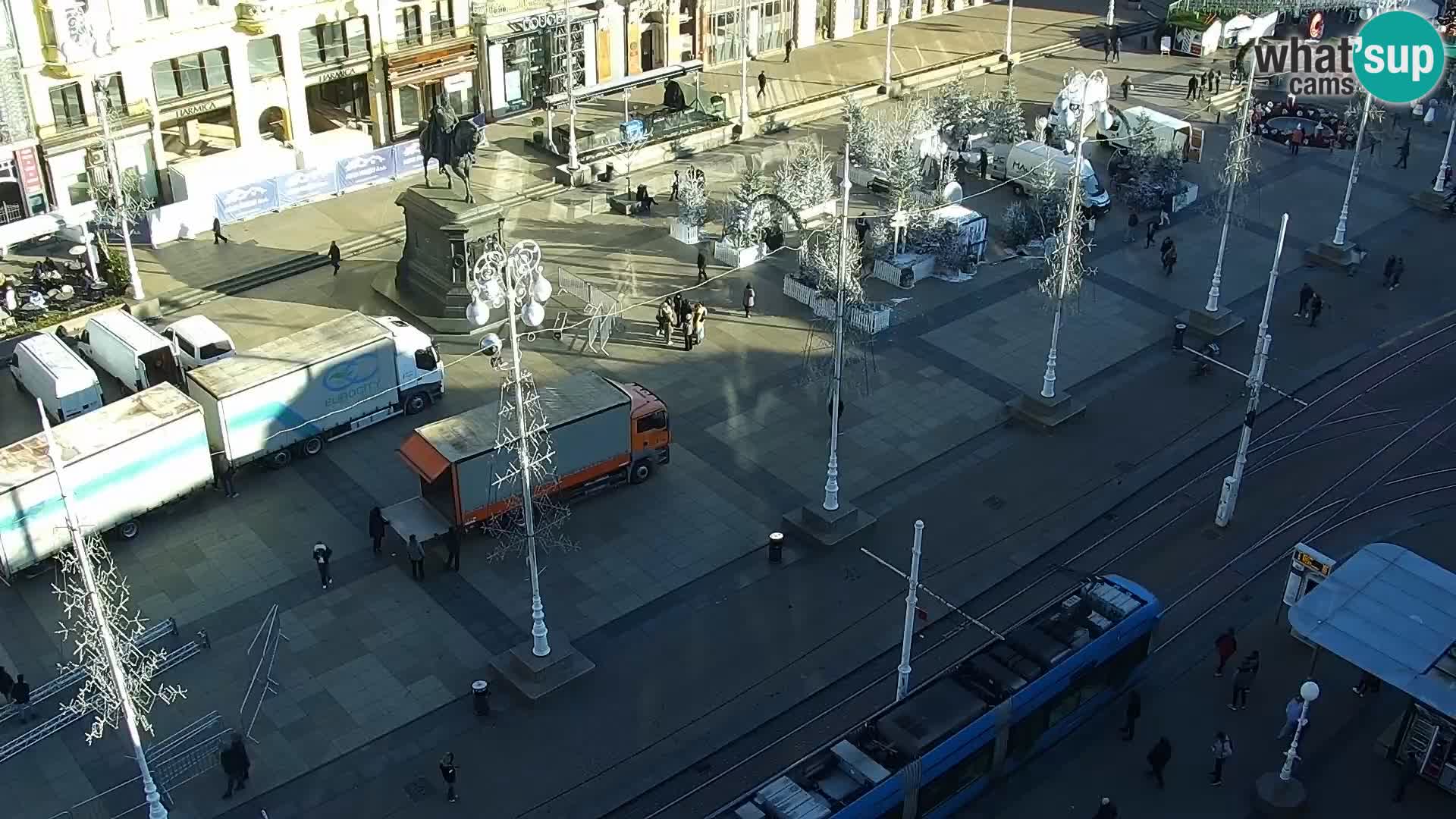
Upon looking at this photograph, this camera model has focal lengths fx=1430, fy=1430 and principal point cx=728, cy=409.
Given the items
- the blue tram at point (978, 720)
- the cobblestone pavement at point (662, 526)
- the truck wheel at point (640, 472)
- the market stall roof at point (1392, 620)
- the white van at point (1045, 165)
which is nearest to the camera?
the blue tram at point (978, 720)

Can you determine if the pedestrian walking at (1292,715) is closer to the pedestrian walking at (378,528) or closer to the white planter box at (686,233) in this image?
the pedestrian walking at (378,528)

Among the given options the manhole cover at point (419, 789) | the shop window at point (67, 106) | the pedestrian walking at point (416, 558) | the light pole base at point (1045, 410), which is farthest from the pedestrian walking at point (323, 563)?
the shop window at point (67, 106)

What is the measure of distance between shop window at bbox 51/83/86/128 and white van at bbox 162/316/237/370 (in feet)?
43.9

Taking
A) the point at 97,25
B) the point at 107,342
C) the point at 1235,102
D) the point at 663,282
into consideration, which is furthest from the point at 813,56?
the point at 107,342

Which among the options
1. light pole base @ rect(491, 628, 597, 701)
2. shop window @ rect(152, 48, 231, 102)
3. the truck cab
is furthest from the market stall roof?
shop window @ rect(152, 48, 231, 102)

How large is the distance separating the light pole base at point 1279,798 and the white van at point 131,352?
33.2 m

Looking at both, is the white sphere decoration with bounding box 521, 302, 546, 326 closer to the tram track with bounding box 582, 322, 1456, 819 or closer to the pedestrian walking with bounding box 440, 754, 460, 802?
the pedestrian walking with bounding box 440, 754, 460, 802

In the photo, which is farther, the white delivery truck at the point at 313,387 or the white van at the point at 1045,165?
the white van at the point at 1045,165

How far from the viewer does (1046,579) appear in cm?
3869

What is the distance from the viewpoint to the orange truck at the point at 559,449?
125ft

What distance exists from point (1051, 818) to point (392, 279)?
32091 mm

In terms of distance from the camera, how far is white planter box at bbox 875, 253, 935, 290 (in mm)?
53812

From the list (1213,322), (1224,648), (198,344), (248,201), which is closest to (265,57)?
(248,201)

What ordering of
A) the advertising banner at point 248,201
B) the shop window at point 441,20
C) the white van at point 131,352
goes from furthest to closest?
the shop window at point 441,20, the advertising banner at point 248,201, the white van at point 131,352
